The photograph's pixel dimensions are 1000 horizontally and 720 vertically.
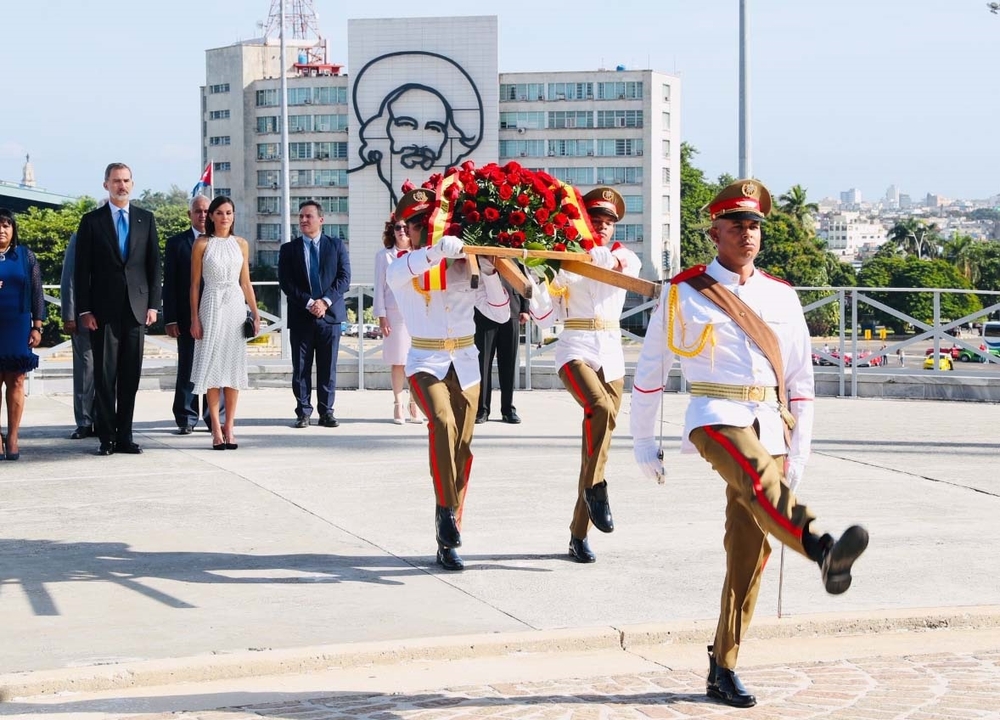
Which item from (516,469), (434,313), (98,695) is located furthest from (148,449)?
(98,695)

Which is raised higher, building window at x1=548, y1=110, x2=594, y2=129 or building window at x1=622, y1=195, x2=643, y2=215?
building window at x1=548, y1=110, x2=594, y2=129

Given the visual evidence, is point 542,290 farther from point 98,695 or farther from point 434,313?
point 98,695

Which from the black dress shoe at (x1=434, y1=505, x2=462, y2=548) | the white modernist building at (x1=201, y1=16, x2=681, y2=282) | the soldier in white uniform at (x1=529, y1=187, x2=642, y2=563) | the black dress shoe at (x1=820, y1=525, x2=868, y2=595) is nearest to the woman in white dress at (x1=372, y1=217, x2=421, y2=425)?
the soldier in white uniform at (x1=529, y1=187, x2=642, y2=563)

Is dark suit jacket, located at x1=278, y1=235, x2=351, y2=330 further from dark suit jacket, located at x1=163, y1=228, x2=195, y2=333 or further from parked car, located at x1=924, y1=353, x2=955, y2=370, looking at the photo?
parked car, located at x1=924, y1=353, x2=955, y2=370

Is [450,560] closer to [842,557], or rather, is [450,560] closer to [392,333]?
[842,557]

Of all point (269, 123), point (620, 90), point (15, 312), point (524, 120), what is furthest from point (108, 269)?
point (269, 123)

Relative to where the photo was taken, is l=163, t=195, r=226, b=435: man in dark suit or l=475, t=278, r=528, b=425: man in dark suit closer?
l=163, t=195, r=226, b=435: man in dark suit

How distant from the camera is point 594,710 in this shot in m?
5.41

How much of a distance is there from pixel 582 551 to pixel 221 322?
Result: 496 cm

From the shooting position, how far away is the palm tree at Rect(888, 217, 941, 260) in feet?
607

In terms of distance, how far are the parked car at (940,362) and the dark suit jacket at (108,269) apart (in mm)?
9979

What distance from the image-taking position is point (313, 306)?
13719 mm

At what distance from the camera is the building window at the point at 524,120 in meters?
137

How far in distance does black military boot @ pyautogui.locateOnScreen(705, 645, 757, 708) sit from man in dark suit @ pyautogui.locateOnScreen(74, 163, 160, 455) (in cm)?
697
